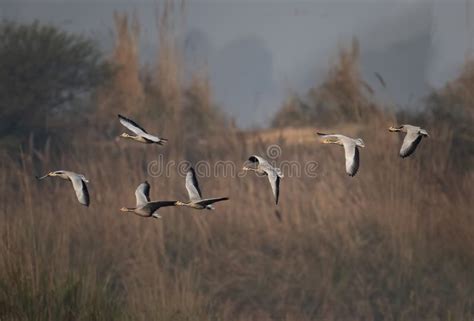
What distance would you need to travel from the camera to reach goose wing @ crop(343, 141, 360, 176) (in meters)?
3.78

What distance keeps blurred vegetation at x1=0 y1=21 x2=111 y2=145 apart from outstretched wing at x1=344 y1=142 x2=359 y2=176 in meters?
10.9

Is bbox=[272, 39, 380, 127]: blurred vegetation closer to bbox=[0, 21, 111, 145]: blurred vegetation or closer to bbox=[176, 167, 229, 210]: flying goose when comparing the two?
bbox=[0, 21, 111, 145]: blurred vegetation

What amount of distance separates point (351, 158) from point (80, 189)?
1.13 metres

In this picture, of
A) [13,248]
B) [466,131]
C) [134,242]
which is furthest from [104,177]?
[466,131]

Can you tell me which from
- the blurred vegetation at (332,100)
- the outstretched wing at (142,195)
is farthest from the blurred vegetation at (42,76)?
the outstretched wing at (142,195)

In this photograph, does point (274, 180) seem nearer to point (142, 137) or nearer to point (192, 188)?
point (192, 188)

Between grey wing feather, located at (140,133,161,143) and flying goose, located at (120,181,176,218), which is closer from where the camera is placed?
flying goose, located at (120,181,176,218)

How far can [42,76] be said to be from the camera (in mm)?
15156

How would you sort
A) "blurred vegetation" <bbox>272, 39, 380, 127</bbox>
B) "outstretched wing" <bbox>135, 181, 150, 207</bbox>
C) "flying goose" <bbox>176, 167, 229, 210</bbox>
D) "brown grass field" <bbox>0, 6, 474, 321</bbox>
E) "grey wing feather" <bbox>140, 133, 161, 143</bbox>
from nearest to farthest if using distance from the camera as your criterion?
"flying goose" <bbox>176, 167, 229, 210</bbox>, "grey wing feather" <bbox>140, 133, 161, 143</bbox>, "outstretched wing" <bbox>135, 181, 150, 207</bbox>, "brown grass field" <bbox>0, 6, 474, 321</bbox>, "blurred vegetation" <bbox>272, 39, 380, 127</bbox>

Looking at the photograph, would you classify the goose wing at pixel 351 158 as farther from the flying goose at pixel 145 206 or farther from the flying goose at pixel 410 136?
the flying goose at pixel 145 206

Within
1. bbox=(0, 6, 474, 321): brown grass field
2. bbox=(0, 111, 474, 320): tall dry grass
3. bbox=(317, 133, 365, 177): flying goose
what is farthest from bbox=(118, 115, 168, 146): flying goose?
bbox=(0, 111, 474, 320): tall dry grass

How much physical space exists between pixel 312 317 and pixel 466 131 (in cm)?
396

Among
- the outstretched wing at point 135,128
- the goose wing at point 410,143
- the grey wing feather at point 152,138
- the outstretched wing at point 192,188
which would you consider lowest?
the outstretched wing at point 192,188

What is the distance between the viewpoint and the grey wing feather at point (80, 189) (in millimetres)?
3982
